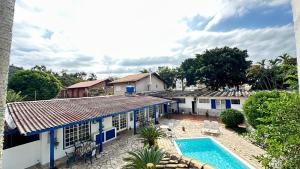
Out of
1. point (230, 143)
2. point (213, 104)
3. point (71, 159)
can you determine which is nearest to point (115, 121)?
point (71, 159)

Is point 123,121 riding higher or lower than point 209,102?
lower

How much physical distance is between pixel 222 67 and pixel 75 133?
2867cm

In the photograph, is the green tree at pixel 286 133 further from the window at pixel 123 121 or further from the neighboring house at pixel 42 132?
the window at pixel 123 121

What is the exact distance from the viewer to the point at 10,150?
934cm

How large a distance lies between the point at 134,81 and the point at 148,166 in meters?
26.0

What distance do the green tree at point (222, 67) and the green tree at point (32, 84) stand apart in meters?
28.9

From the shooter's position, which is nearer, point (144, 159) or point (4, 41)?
point (4, 41)

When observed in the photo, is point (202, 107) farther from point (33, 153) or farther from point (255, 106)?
point (33, 153)

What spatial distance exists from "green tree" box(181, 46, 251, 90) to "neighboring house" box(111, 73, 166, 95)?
28.2ft

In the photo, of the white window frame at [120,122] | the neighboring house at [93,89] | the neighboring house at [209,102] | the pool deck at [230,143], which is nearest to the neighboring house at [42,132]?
the white window frame at [120,122]

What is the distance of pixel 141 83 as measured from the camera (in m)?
34.6

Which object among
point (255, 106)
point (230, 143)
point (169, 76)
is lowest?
point (230, 143)

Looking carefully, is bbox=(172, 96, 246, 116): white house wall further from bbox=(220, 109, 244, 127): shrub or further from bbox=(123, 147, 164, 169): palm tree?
bbox=(123, 147, 164, 169): palm tree

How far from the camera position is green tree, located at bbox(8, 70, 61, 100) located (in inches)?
1165
